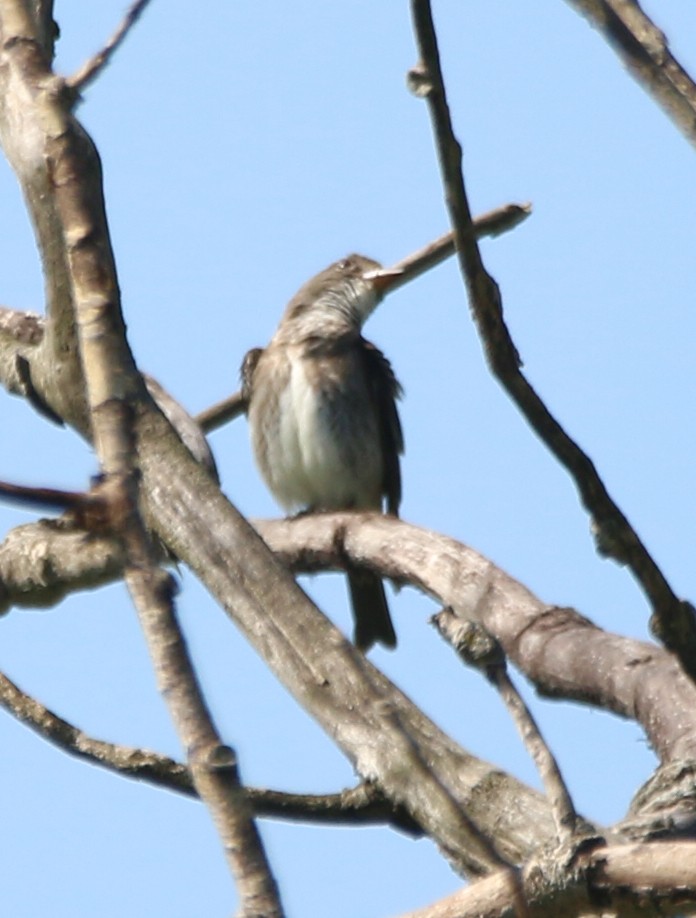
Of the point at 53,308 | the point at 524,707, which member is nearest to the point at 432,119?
the point at 524,707

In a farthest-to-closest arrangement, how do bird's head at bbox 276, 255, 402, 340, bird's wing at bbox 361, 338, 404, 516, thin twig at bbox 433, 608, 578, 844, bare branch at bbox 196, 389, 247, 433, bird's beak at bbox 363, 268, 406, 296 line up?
bird's head at bbox 276, 255, 402, 340 → bird's wing at bbox 361, 338, 404, 516 → bird's beak at bbox 363, 268, 406, 296 → bare branch at bbox 196, 389, 247, 433 → thin twig at bbox 433, 608, 578, 844

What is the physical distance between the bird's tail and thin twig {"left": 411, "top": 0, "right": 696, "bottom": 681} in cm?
553

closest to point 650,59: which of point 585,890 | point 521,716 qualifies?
point 521,716

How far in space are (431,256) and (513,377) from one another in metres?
3.27

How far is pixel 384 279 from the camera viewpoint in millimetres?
8875

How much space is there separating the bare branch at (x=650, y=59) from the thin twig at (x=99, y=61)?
0.93 m

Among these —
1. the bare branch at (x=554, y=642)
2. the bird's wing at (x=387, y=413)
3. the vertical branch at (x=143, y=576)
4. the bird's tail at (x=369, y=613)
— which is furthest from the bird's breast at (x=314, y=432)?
the vertical branch at (x=143, y=576)

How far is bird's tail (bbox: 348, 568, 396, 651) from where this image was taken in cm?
850

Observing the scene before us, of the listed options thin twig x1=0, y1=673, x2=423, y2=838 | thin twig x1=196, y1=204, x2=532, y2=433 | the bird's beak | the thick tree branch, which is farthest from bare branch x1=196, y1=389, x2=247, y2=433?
thin twig x1=0, y1=673, x2=423, y2=838

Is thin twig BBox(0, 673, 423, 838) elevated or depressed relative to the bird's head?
depressed

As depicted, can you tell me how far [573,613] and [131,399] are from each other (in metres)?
2.28

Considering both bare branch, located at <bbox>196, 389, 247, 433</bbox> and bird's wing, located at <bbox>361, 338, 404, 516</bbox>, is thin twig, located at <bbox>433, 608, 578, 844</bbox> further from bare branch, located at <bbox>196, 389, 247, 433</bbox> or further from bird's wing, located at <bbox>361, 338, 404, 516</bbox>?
bird's wing, located at <bbox>361, 338, 404, 516</bbox>

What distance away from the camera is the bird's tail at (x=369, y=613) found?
8.50 m

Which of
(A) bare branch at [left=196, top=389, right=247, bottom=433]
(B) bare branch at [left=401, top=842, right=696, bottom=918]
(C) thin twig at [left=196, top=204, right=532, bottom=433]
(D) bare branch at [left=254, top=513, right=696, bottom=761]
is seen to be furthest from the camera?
(A) bare branch at [left=196, top=389, right=247, bottom=433]
